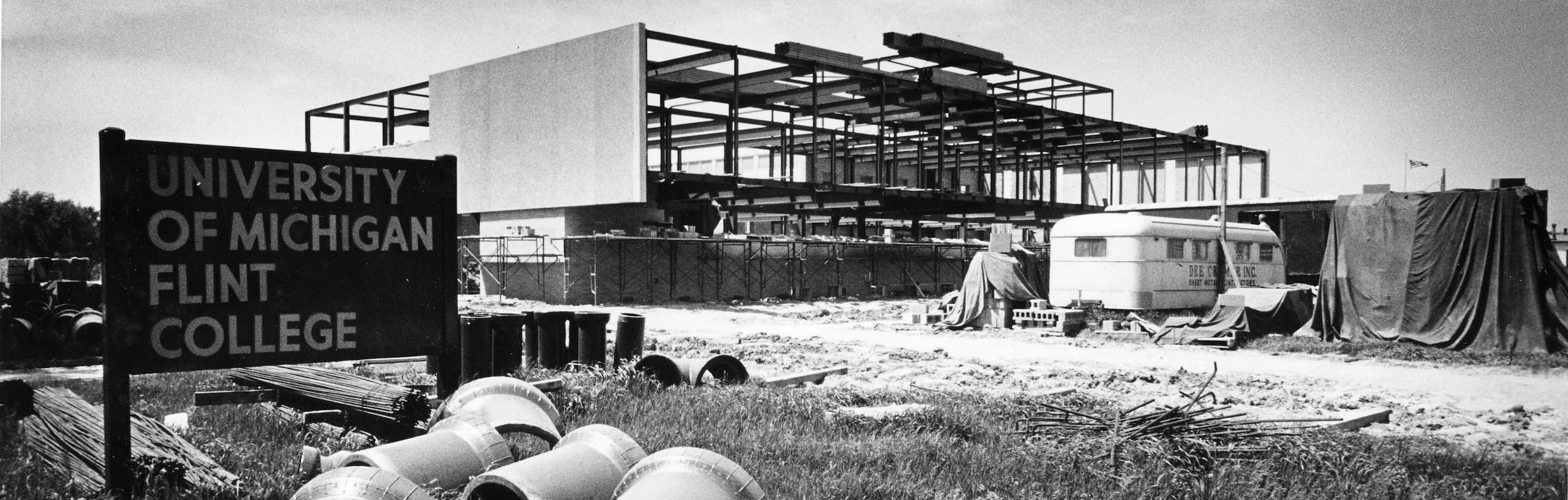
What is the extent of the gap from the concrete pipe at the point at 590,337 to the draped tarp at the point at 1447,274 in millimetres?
12343

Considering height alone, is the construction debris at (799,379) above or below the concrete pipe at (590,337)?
below

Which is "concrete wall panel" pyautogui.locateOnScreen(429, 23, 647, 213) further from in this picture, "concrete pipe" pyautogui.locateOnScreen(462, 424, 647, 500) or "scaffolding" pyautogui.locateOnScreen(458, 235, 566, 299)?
"concrete pipe" pyautogui.locateOnScreen(462, 424, 647, 500)

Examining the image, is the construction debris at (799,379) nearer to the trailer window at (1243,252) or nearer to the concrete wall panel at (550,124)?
the trailer window at (1243,252)

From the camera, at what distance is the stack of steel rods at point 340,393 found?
6.31 m

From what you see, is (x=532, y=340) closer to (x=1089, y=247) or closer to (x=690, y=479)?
(x=690, y=479)

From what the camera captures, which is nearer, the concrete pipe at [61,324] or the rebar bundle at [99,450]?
the rebar bundle at [99,450]

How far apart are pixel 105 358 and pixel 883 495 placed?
4.08 metres

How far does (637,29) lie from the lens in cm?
2705

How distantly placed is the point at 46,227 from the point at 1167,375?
50.2 ft

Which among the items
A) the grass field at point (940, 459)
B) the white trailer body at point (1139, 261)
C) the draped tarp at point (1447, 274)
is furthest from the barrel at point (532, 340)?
the white trailer body at point (1139, 261)

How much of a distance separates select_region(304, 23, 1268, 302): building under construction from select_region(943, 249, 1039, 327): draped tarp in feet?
17.1

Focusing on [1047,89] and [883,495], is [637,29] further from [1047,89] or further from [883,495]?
[883,495]

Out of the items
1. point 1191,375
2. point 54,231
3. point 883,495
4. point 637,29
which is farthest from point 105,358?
point 637,29

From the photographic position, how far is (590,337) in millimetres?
10469
